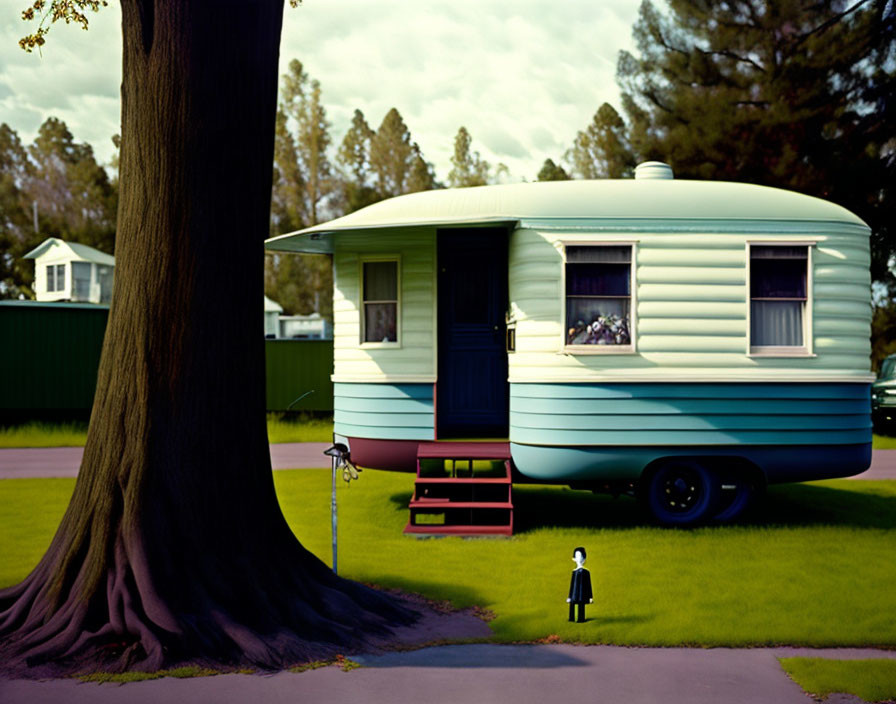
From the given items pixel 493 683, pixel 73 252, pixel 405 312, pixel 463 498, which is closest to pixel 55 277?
pixel 73 252

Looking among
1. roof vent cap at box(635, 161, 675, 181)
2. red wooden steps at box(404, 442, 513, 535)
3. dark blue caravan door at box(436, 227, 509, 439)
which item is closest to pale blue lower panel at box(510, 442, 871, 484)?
red wooden steps at box(404, 442, 513, 535)

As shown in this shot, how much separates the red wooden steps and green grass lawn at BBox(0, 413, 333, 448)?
33.4 feet

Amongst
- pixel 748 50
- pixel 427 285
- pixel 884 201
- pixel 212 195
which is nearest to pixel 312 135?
pixel 748 50

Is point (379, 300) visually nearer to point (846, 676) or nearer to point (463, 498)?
point (463, 498)

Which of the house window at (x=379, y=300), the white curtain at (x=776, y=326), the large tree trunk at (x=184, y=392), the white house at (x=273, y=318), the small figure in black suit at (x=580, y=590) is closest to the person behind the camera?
the large tree trunk at (x=184, y=392)

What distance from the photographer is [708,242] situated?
11.7 metres

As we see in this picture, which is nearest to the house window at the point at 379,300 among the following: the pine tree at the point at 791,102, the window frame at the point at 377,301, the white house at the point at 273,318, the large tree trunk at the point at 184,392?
the window frame at the point at 377,301

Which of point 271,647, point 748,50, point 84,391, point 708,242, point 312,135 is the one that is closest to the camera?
point 271,647

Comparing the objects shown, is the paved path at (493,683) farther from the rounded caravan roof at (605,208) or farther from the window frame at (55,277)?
the window frame at (55,277)

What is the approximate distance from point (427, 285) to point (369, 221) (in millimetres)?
1061

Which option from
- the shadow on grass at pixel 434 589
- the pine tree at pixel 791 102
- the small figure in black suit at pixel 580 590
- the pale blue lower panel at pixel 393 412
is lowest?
the shadow on grass at pixel 434 589

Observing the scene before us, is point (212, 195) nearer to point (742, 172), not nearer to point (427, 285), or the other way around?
point (427, 285)

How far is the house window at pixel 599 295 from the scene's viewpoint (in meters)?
11.6

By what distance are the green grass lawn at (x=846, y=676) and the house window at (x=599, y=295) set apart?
17.8ft
